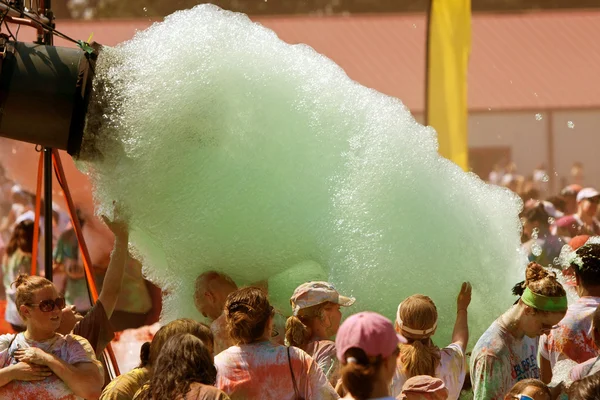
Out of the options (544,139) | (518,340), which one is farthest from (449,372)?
(544,139)

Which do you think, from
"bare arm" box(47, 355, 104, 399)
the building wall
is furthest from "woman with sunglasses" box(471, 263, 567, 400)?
the building wall

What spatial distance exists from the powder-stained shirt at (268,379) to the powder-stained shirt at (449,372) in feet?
1.11

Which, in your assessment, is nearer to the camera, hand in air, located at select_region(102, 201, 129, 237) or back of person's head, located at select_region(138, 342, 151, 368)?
back of person's head, located at select_region(138, 342, 151, 368)

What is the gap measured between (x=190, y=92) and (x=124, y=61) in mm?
317

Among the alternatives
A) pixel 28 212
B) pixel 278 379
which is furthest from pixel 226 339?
pixel 28 212

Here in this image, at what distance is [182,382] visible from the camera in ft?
8.35

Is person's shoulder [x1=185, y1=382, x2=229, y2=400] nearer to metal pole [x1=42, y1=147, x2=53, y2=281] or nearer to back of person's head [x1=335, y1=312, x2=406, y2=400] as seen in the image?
back of person's head [x1=335, y1=312, x2=406, y2=400]

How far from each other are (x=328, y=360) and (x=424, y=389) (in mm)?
462

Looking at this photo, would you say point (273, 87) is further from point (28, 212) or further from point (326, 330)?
point (28, 212)

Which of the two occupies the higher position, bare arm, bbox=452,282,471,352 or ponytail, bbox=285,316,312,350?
ponytail, bbox=285,316,312,350

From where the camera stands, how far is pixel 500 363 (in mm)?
3252

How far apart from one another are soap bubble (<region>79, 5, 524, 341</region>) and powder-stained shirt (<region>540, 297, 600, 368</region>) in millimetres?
447

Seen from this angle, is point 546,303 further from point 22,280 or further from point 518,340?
point 22,280

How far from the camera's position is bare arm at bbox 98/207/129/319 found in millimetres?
3725
